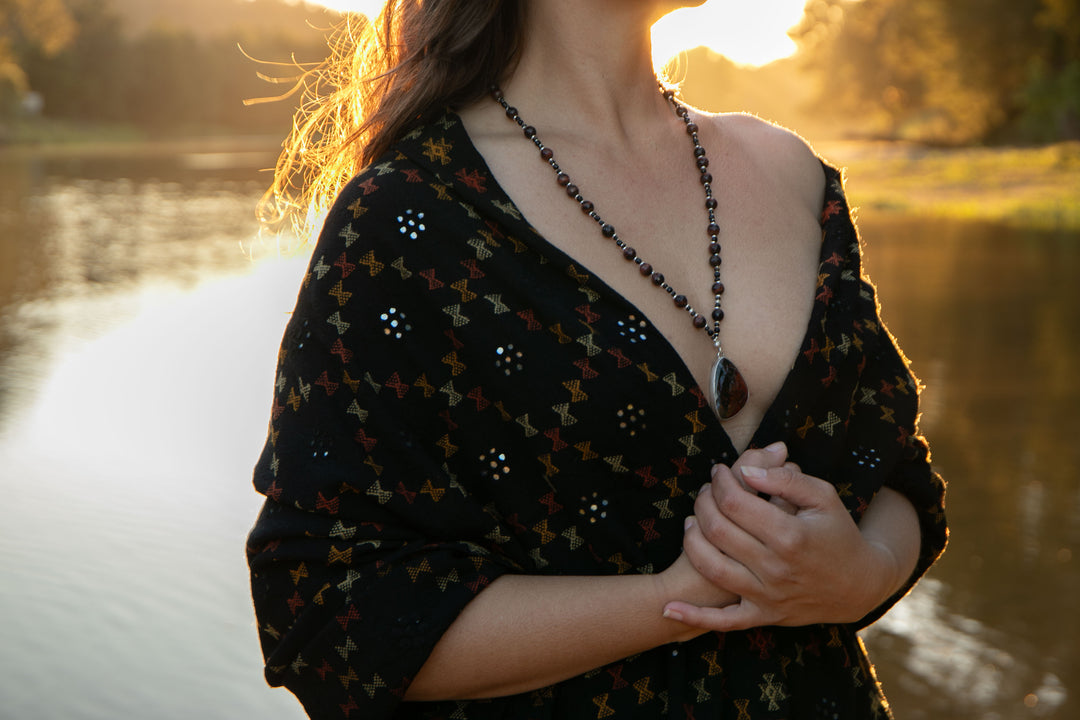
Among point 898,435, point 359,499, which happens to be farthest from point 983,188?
point 359,499

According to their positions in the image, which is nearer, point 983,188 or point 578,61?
point 578,61

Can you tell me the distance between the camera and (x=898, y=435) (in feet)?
4.07

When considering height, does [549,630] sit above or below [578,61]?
below

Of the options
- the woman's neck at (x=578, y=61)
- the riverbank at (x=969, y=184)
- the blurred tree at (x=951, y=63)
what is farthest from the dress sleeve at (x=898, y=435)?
the blurred tree at (x=951, y=63)

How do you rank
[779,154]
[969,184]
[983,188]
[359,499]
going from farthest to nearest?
[969,184] < [983,188] < [779,154] < [359,499]

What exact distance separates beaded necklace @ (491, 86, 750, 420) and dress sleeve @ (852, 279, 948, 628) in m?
0.19

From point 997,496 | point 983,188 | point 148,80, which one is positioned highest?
point 997,496

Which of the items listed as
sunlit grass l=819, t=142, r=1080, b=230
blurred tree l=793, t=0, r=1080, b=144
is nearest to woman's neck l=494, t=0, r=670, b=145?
sunlit grass l=819, t=142, r=1080, b=230

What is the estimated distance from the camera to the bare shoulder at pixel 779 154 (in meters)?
1.38

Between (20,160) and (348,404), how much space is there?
25450mm

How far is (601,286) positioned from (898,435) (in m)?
0.43

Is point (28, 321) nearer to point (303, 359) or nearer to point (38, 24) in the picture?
point (303, 359)

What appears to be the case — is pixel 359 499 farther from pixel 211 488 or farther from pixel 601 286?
pixel 211 488

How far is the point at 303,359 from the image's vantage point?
101 centimetres
